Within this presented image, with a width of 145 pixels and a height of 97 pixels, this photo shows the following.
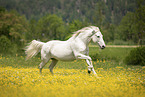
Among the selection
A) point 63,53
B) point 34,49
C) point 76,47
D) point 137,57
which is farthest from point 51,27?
point 76,47

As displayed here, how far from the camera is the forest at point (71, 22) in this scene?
27125 mm

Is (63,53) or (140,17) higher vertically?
(63,53)

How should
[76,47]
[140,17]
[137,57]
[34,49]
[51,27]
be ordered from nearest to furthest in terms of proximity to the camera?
[76,47]
[34,49]
[137,57]
[140,17]
[51,27]

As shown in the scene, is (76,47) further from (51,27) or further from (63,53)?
(51,27)

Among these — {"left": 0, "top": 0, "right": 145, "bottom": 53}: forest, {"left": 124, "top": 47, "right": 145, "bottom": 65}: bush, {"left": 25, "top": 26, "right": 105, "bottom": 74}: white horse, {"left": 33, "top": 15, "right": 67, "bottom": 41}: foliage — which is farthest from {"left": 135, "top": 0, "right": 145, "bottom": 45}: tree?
{"left": 33, "top": 15, "right": 67, "bottom": 41}: foliage

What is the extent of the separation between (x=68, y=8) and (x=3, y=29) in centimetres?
7891

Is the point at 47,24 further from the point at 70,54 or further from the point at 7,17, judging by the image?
the point at 70,54

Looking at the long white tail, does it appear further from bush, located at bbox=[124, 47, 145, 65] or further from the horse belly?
bush, located at bbox=[124, 47, 145, 65]

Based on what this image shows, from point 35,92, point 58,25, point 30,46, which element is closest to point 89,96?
point 35,92

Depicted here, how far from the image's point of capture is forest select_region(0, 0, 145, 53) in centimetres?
2712

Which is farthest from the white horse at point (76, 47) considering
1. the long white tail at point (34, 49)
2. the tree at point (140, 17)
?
the tree at point (140, 17)

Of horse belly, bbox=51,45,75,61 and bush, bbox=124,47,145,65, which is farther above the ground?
horse belly, bbox=51,45,75,61

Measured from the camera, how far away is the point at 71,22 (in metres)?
39.9

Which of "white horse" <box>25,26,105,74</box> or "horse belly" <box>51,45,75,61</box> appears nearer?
"white horse" <box>25,26,105,74</box>
